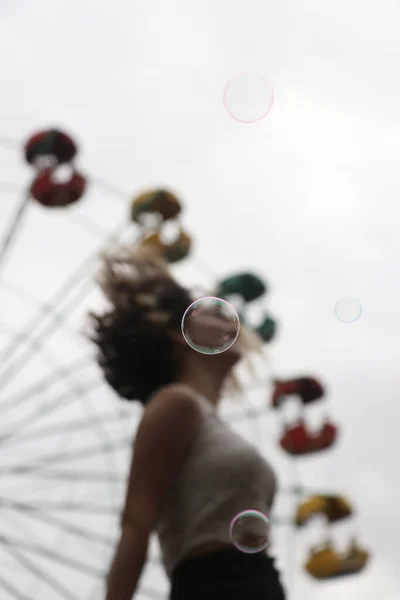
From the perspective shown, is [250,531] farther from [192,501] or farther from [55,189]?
[55,189]

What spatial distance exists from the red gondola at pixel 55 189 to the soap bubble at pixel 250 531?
5.72 m

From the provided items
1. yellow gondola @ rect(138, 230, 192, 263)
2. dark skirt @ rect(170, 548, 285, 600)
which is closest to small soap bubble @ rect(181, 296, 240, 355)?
dark skirt @ rect(170, 548, 285, 600)

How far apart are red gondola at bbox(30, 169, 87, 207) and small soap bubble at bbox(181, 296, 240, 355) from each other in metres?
5.33

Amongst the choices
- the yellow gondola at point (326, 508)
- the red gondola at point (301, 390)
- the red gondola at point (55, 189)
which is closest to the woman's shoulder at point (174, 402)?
the red gondola at point (55, 189)

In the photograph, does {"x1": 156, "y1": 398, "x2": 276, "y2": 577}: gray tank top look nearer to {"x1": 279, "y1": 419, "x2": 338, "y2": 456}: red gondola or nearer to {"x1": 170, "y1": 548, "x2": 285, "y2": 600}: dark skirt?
{"x1": 170, "y1": 548, "x2": 285, "y2": 600}: dark skirt

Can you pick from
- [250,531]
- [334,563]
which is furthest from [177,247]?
[250,531]

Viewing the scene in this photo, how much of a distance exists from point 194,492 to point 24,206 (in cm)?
601

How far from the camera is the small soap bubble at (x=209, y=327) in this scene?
2.01 m

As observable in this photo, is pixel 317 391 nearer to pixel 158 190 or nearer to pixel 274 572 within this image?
pixel 158 190

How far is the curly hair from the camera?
80.4 inches

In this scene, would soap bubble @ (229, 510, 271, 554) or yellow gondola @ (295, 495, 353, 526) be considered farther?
yellow gondola @ (295, 495, 353, 526)

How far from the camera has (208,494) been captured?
1622 millimetres

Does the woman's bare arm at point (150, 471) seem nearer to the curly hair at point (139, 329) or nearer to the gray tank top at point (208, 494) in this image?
the gray tank top at point (208, 494)

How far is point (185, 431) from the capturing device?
1.64 meters
